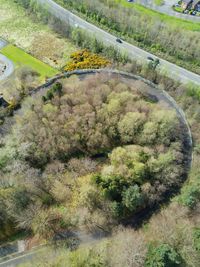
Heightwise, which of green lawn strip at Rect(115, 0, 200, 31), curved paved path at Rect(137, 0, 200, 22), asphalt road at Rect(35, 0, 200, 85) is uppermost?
curved paved path at Rect(137, 0, 200, 22)

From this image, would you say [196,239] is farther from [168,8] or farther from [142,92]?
[168,8]

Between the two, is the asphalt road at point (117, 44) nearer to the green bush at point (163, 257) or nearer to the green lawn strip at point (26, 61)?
the green lawn strip at point (26, 61)

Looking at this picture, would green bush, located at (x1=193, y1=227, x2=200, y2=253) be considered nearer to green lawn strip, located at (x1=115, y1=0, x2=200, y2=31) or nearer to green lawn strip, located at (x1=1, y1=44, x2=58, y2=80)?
green lawn strip, located at (x1=1, y1=44, x2=58, y2=80)

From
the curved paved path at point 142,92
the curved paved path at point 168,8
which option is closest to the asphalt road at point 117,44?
the curved paved path at point 142,92

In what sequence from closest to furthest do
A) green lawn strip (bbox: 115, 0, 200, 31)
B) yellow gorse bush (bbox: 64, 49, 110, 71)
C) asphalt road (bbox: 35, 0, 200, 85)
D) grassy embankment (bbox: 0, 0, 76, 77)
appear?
yellow gorse bush (bbox: 64, 49, 110, 71) < asphalt road (bbox: 35, 0, 200, 85) < grassy embankment (bbox: 0, 0, 76, 77) < green lawn strip (bbox: 115, 0, 200, 31)

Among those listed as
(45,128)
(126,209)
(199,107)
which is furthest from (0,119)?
(199,107)

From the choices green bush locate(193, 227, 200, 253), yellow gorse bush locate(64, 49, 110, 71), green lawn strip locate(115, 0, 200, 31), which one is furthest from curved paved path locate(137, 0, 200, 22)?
green bush locate(193, 227, 200, 253)
